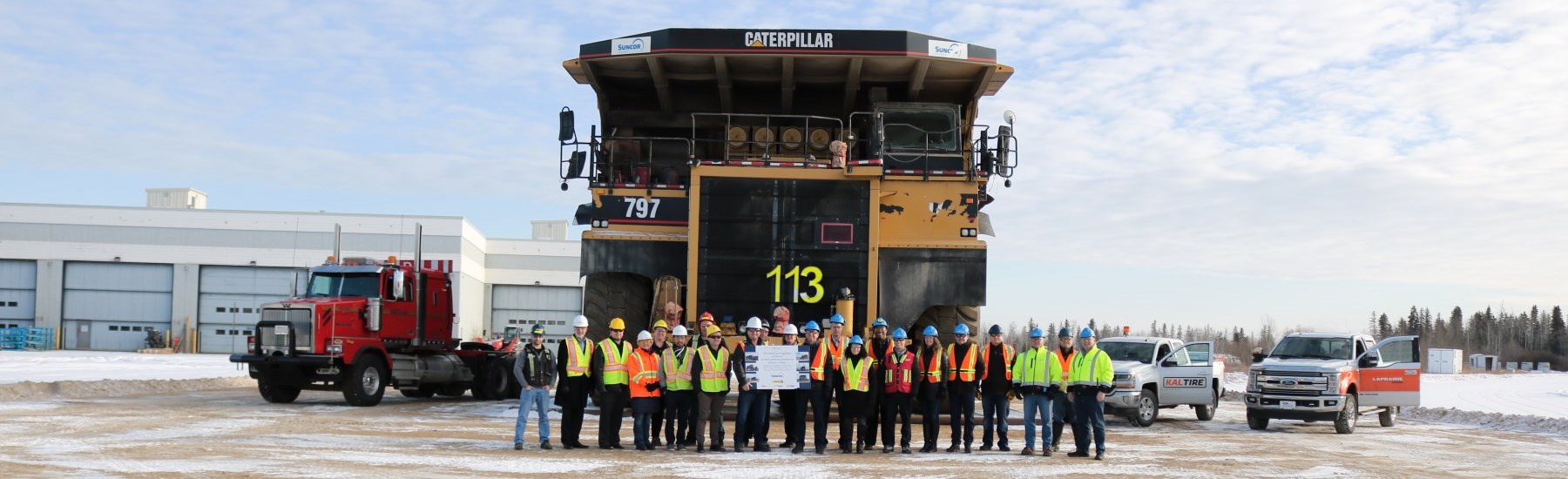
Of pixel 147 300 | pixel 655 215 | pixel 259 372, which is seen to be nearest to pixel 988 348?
pixel 655 215

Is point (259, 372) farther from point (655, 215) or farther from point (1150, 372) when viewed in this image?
point (1150, 372)

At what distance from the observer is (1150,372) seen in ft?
69.4

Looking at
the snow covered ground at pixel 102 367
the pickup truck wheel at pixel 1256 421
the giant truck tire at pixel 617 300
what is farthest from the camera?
the snow covered ground at pixel 102 367

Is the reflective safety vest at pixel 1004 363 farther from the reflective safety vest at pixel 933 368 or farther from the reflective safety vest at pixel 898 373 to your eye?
the reflective safety vest at pixel 898 373

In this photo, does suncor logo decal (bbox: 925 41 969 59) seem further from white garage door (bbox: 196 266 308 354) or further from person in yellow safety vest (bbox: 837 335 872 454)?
white garage door (bbox: 196 266 308 354)

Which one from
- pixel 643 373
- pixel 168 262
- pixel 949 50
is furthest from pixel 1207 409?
pixel 168 262

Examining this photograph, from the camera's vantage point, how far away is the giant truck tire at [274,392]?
21969 millimetres

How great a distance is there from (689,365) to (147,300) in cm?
4869

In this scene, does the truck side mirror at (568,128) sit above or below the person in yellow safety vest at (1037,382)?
above

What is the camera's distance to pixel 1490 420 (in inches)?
928

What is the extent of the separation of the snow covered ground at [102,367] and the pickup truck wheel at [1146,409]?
1908cm

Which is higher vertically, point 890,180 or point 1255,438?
point 890,180

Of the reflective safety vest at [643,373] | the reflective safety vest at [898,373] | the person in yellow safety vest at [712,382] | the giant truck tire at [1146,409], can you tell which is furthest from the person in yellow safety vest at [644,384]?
the giant truck tire at [1146,409]

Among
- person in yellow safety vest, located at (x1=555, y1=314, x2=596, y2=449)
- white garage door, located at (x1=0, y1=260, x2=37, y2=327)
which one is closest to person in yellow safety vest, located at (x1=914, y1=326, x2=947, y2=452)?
person in yellow safety vest, located at (x1=555, y1=314, x2=596, y2=449)
